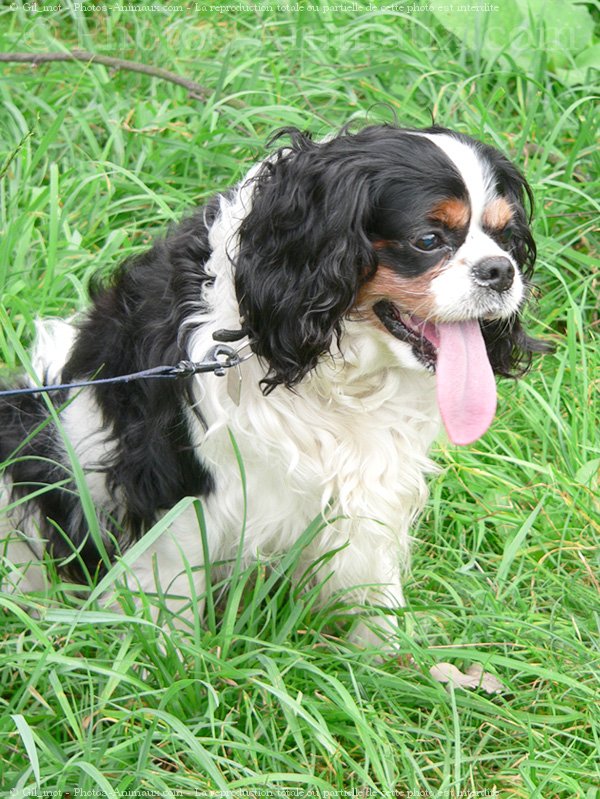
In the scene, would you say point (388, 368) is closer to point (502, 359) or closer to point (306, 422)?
point (306, 422)

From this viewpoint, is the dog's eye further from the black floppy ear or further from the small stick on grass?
the small stick on grass

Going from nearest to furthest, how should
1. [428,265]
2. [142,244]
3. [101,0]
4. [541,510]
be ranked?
[428,265]
[541,510]
[142,244]
[101,0]

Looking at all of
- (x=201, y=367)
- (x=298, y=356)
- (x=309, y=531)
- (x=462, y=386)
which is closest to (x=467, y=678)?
(x=309, y=531)

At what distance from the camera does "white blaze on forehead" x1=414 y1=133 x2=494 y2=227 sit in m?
2.72

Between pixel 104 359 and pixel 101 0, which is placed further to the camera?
pixel 101 0

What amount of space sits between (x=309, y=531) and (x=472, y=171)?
3.17 feet

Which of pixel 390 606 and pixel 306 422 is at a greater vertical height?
pixel 306 422

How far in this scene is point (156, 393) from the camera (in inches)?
117

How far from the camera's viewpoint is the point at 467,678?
3.12 metres

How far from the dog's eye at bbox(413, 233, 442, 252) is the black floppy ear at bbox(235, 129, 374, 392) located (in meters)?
0.11

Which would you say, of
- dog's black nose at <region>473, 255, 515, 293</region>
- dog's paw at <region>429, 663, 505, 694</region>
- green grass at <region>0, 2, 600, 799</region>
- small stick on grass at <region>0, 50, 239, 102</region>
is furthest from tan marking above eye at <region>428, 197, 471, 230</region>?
small stick on grass at <region>0, 50, 239, 102</region>

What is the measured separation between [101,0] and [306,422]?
3.48 metres

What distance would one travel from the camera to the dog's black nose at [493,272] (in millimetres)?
2707

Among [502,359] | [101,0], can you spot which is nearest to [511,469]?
[502,359]
